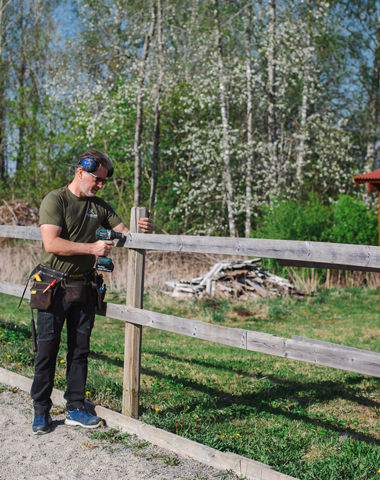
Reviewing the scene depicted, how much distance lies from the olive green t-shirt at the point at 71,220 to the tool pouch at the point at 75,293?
0.11 meters

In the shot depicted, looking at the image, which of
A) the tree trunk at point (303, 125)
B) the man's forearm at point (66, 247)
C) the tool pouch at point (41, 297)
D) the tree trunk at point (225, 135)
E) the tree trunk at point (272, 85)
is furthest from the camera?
the tree trunk at point (303, 125)

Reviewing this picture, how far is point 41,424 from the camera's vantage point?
3482 mm

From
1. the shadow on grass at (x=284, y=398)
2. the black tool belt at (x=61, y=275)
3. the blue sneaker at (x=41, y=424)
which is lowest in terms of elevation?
the shadow on grass at (x=284, y=398)

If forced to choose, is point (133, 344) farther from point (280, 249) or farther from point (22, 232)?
point (22, 232)

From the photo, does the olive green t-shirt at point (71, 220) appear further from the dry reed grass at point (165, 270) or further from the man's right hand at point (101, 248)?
the dry reed grass at point (165, 270)

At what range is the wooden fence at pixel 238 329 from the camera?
2602 millimetres

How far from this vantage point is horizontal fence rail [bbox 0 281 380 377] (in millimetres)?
2573

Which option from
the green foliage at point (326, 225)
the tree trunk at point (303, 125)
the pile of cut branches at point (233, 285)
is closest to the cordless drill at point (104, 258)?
the pile of cut branches at point (233, 285)

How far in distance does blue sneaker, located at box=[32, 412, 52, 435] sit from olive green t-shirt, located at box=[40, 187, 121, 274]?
3.70ft

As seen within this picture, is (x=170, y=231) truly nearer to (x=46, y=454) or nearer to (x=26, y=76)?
(x=46, y=454)

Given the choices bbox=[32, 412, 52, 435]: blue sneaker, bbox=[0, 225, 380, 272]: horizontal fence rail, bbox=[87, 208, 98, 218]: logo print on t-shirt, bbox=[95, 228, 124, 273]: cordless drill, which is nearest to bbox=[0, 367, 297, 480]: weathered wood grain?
bbox=[32, 412, 52, 435]: blue sneaker

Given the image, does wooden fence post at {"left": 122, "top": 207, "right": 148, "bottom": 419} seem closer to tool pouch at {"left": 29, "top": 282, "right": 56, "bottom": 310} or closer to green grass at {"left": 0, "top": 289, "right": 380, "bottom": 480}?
green grass at {"left": 0, "top": 289, "right": 380, "bottom": 480}

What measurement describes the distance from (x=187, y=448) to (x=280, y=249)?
4.89ft

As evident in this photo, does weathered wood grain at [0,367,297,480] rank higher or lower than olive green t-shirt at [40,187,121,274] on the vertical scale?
lower
